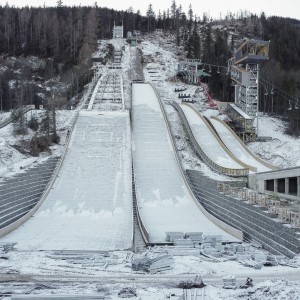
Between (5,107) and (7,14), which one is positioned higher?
(7,14)

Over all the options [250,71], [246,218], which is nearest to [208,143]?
[250,71]

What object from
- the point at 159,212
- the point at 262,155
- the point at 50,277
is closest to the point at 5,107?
the point at 262,155

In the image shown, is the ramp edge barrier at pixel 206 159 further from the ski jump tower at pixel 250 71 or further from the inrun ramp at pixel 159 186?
the ski jump tower at pixel 250 71

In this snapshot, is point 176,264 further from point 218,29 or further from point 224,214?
point 218,29

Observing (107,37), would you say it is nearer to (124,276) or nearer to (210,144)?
(210,144)

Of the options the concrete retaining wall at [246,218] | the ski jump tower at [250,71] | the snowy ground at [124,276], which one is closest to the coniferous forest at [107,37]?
the ski jump tower at [250,71]

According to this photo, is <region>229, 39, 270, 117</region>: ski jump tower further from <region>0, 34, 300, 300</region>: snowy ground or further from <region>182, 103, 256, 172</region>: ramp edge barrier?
<region>0, 34, 300, 300</region>: snowy ground
